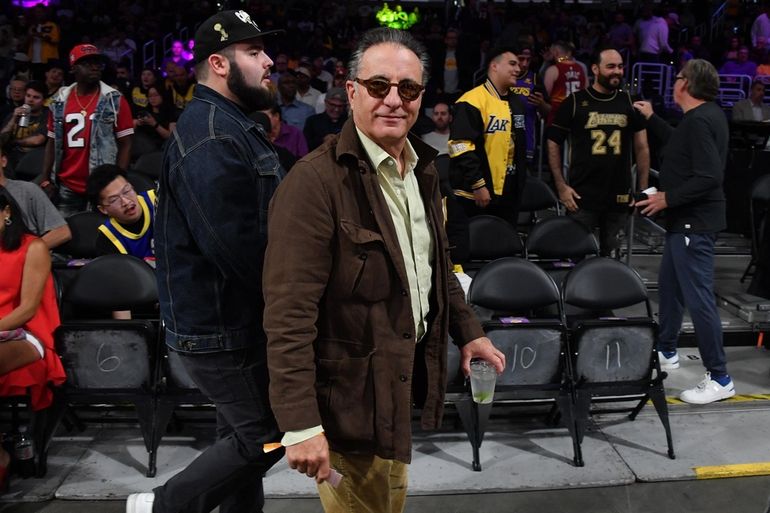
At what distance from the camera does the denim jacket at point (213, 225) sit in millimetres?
2334

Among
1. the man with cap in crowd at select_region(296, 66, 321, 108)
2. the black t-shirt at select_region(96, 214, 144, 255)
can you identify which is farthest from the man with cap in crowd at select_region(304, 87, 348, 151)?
the black t-shirt at select_region(96, 214, 144, 255)

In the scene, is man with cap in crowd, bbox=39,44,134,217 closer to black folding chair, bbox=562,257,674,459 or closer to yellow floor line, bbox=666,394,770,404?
black folding chair, bbox=562,257,674,459

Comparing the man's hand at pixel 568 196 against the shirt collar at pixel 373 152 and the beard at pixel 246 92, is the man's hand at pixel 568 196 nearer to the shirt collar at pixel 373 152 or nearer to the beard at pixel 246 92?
the beard at pixel 246 92

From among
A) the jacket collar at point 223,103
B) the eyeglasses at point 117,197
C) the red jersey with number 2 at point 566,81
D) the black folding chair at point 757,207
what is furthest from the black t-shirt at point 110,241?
the red jersey with number 2 at point 566,81

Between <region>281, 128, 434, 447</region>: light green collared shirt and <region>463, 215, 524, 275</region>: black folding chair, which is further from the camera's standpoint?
<region>463, 215, 524, 275</region>: black folding chair

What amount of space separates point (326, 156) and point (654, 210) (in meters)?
3.14

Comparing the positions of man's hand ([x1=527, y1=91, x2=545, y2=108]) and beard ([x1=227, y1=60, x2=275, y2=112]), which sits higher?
beard ([x1=227, y1=60, x2=275, y2=112])

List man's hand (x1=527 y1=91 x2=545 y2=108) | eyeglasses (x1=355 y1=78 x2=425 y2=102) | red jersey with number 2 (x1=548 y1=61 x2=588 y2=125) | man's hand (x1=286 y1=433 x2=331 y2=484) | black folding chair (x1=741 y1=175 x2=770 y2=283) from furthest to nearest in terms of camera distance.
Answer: red jersey with number 2 (x1=548 y1=61 x2=588 y2=125) < man's hand (x1=527 y1=91 x2=545 y2=108) < black folding chair (x1=741 y1=175 x2=770 y2=283) < eyeglasses (x1=355 y1=78 x2=425 y2=102) < man's hand (x1=286 y1=433 x2=331 y2=484)

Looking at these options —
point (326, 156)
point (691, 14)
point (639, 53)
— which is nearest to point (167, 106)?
point (326, 156)

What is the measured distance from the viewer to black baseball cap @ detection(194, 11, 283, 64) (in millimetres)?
2473

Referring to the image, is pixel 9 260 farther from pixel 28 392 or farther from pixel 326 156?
pixel 326 156

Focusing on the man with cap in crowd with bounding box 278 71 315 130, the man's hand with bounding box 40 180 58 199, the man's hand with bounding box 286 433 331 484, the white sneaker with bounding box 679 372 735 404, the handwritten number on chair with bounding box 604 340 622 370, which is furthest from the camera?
the man with cap in crowd with bounding box 278 71 315 130

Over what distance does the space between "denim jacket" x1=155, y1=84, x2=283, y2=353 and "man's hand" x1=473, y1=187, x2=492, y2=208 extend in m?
3.01

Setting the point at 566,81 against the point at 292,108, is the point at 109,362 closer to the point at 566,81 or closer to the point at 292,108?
the point at 292,108
